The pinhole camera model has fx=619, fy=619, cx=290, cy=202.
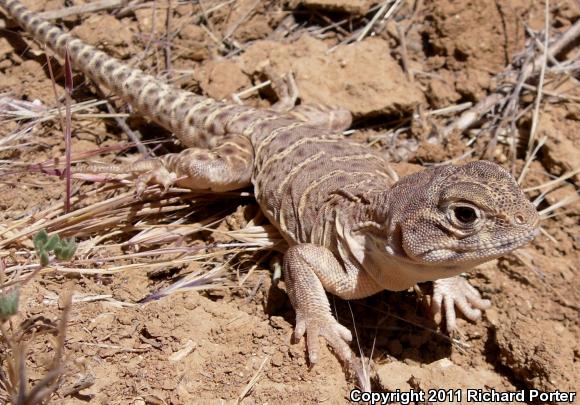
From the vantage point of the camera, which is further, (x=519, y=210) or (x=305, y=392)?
(x=305, y=392)

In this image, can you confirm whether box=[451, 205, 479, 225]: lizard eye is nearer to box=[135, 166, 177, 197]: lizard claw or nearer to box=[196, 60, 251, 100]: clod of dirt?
box=[135, 166, 177, 197]: lizard claw

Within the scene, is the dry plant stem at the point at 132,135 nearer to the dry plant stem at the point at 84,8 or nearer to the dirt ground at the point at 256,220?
the dirt ground at the point at 256,220

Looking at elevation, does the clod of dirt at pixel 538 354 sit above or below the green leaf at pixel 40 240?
below

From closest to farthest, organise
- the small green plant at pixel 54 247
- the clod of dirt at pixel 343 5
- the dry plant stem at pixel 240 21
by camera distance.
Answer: the small green plant at pixel 54 247, the clod of dirt at pixel 343 5, the dry plant stem at pixel 240 21

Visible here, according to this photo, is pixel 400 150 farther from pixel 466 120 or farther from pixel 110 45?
pixel 110 45

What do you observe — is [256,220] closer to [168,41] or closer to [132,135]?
[132,135]

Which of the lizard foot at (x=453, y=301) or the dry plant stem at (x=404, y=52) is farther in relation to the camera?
the dry plant stem at (x=404, y=52)

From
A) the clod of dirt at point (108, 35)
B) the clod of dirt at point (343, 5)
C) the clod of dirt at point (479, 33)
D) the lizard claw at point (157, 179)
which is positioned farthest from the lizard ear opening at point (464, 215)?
the clod of dirt at point (108, 35)

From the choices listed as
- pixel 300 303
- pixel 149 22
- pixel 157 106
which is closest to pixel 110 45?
pixel 149 22

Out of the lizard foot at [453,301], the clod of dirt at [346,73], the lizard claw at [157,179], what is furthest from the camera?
the clod of dirt at [346,73]
